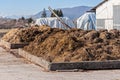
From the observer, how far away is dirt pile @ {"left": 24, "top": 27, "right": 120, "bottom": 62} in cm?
1800

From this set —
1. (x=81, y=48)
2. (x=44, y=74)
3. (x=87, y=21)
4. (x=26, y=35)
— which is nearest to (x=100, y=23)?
(x=87, y=21)

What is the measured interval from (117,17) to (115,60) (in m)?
18.6

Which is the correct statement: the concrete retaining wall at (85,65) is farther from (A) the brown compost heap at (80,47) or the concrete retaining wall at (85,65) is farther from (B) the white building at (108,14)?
(B) the white building at (108,14)

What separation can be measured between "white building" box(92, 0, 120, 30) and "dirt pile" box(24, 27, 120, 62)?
1280 centimetres

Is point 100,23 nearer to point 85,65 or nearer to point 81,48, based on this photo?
point 81,48

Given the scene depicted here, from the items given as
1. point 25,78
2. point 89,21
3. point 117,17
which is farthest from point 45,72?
point 89,21

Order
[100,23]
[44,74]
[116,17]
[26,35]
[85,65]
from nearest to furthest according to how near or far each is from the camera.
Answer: [44,74] < [85,65] < [26,35] < [116,17] < [100,23]

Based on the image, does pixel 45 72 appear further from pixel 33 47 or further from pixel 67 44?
pixel 33 47

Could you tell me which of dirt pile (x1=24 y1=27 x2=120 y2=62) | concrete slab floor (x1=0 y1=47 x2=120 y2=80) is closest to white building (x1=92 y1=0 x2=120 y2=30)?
dirt pile (x1=24 y1=27 x2=120 y2=62)

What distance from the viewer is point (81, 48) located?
19.0 metres

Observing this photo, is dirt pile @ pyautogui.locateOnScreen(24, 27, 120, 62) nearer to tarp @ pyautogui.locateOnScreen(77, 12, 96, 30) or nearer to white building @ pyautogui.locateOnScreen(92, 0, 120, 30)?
white building @ pyautogui.locateOnScreen(92, 0, 120, 30)

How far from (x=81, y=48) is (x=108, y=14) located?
19.5 metres

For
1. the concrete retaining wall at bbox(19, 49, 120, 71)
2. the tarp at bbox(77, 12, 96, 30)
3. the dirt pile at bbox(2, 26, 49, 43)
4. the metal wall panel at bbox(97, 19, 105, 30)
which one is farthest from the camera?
the tarp at bbox(77, 12, 96, 30)

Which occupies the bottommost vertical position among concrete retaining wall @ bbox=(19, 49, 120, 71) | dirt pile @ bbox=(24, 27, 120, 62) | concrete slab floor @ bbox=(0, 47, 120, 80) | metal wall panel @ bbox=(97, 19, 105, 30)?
concrete slab floor @ bbox=(0, 47, 120, 80)
